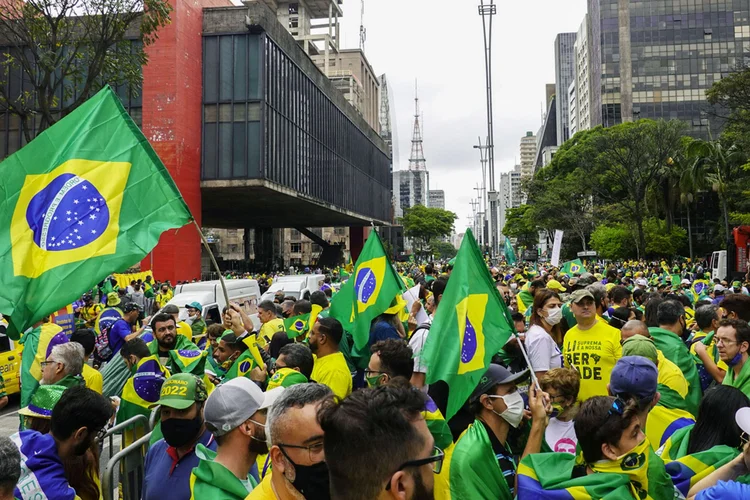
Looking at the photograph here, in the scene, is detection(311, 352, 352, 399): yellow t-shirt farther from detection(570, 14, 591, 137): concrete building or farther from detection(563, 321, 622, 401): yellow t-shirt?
detection(570, 14, 591, 137): concrete building

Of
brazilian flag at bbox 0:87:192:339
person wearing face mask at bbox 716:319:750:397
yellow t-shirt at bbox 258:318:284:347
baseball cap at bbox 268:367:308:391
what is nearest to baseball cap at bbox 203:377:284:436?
baseball cap at bbox 268:367:308:391

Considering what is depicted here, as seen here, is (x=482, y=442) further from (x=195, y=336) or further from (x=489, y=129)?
(x=489, y=129)

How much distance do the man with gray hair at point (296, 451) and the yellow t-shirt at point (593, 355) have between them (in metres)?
3.16

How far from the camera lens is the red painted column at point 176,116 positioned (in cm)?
2897

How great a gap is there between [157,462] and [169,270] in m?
26.9

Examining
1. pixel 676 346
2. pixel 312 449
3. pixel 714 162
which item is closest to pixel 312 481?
pixel 312 449

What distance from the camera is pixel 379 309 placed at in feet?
23.1

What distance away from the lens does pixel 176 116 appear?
29781 millimetres

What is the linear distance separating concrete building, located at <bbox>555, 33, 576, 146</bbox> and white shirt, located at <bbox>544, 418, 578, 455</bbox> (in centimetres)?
12391

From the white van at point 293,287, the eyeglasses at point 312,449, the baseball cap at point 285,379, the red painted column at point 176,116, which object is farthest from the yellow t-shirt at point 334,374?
Result: the red painted column at point 176,116

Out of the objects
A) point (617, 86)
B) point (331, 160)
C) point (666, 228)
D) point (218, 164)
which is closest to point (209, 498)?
point (218, 164)

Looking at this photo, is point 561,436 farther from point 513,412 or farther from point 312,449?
point 312,449

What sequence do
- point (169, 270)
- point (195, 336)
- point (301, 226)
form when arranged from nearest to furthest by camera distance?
point (195, 336) < point (169, 270) < point (301, 226)

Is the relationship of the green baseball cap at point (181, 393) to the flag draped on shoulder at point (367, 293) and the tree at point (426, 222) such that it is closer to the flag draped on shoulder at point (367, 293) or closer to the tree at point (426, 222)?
the flag draped on shoulder at point (367, 293)
